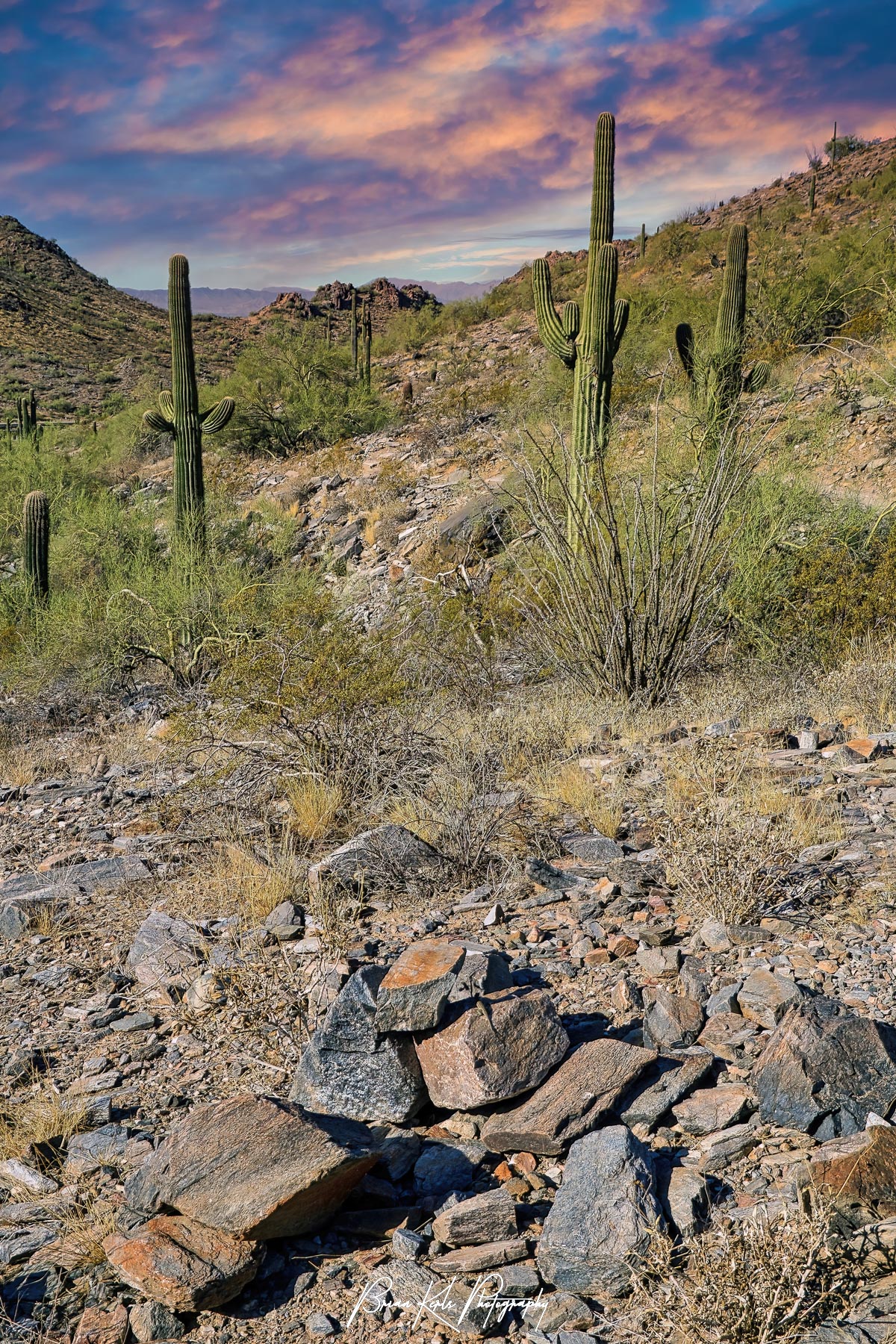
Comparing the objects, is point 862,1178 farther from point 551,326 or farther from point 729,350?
point 729,350

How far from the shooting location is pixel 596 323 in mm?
11289

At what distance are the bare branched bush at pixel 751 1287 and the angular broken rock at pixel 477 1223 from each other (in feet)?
1.38

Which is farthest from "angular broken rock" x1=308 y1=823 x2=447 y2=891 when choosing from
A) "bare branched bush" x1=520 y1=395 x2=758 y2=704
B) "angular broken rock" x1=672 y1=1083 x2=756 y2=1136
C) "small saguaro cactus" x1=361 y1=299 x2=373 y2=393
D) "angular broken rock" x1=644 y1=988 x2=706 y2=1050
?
"small saguaro cactus" x1=361 y1=299 x2=373 y2=393

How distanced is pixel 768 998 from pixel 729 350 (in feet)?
39.7

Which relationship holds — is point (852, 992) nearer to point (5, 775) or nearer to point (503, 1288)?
point (503, 1288)

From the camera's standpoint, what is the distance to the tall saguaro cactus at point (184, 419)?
14.6 meters

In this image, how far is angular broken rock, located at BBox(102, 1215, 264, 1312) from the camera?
2.52 metres

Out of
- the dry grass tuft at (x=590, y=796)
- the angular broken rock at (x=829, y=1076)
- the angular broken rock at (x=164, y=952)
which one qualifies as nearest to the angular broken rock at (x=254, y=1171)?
the angular broken rock at (x=829, y=1076)

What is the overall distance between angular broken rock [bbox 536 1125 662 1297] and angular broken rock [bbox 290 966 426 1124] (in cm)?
71

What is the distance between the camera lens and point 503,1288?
98.1 inches

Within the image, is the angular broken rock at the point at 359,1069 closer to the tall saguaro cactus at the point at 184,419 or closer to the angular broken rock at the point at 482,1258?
the angular broken rock at the point at 482,1258

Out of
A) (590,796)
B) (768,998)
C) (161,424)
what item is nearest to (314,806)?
→ (590,796)

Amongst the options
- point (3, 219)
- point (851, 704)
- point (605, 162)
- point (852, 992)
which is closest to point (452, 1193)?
point (852, 992)

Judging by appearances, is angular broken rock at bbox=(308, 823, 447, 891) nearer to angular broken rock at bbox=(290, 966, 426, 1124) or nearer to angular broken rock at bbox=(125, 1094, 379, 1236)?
angular broken rock at bbox=(290, 966, 426, 1124)
